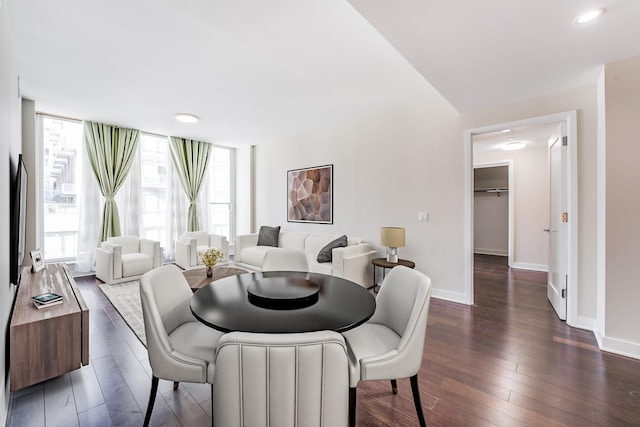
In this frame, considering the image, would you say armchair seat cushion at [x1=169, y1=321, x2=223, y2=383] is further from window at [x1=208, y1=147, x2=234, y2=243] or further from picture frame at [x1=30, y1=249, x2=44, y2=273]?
window at [x1=208, y1=147, x2=234, y2=243]

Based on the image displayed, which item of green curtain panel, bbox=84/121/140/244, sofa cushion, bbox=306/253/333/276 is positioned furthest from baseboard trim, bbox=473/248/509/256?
green curtain panel, bbox=84/121/140/244

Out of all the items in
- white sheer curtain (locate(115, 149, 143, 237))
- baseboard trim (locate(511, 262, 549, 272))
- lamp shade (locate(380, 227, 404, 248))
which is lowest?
baseboard trim (locate(511, 262, 549, 272))

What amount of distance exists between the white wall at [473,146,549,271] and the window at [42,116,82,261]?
8.06m

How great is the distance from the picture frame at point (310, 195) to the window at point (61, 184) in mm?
3608

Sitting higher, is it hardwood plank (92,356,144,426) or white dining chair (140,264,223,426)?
white dining chair (140,264,223,426)

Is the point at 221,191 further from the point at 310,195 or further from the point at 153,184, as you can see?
the point at 310,195

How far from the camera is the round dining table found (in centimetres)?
124

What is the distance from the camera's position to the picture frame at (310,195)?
4.83 metres

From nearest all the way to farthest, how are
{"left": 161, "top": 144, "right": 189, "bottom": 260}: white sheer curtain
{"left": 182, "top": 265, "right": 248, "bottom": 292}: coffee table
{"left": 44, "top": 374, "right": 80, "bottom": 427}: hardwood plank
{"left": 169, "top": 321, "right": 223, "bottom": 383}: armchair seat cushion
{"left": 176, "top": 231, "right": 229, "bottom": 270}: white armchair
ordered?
{"left": 169, "top": 321, "right": 223, "bottom": 383}: armchair seat cushion → {"left": 44, "top": 374, "right": 80, "bottom": 427}: hardwood plank → {"left": 182, "top": 265, "right": 248, "bottom": 292}: coffee table → {"left": 176, "top": 231, "right": 229, "bottom": 270}: white armchair → {"left": 161, "top": 144, "right": 189, "bottom": 260}: white sheer curtain

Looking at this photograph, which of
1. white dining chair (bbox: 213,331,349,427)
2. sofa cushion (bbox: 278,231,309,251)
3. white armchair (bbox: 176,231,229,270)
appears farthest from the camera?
white armchair (bbox: 176,231,229,270)

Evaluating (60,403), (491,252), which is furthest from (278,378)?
(491,252)

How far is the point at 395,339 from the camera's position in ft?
5.24

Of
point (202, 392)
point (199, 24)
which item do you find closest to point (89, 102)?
point (199, 24)

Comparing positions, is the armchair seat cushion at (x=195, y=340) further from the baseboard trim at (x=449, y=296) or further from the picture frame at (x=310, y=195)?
the picture frame at (x=310, y=195)
